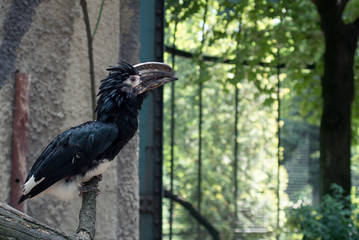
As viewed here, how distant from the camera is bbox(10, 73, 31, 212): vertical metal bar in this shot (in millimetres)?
3102

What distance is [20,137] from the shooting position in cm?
314

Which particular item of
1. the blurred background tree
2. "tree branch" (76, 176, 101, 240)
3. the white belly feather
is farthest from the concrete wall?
the blurred background tree

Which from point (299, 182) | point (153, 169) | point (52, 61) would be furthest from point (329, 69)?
point (299, 182)

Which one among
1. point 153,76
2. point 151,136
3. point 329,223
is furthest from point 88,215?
point 329,223

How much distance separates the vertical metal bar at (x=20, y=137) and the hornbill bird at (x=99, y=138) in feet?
1.97

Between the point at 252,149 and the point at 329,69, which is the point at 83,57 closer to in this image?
the point at 329,69

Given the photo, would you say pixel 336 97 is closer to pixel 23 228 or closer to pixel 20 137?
pixel 20 137

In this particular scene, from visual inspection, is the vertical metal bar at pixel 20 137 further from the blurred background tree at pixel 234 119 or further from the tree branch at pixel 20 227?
the blurred background tree at pixel 234 119

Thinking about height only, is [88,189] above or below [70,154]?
below

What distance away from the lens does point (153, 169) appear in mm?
4086

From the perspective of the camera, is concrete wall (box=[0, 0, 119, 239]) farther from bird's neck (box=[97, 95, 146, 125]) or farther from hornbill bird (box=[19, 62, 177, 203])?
bird's neck (box=[97, 95, 146, 125])

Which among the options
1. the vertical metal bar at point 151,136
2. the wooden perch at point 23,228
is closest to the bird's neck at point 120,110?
the wooden perch at point 23,228

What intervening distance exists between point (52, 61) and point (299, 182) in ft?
29.1

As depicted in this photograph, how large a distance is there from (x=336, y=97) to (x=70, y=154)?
3.54m
